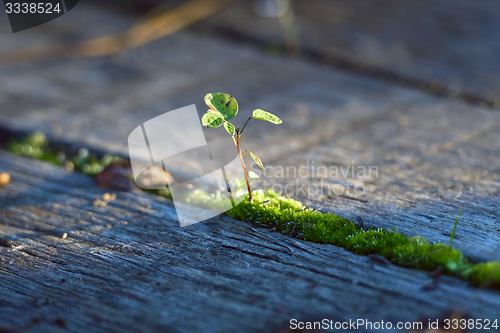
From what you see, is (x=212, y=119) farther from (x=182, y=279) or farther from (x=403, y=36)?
(x=403, y=36)

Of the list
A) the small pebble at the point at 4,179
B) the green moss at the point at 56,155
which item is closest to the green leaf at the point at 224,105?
the green moss at the point at 56,155

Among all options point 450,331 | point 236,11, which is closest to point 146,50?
point 236,11

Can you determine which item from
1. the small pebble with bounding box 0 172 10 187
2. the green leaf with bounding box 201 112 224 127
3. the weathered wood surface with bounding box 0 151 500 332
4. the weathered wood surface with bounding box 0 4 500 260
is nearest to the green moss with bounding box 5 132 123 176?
the weathered wood surface with bounding box 0 4 500 260

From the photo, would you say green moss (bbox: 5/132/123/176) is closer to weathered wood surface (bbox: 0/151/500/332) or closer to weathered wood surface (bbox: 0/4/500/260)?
Result: weathered wood surface (bbox: 0/4/500/260)

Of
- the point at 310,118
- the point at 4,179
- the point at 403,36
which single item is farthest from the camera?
the point at 403,36

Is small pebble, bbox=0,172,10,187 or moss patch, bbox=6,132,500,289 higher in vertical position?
small pebble, bbox=0,172,10,187

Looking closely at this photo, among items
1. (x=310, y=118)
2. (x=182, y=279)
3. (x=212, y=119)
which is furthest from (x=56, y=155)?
(x=310, y=118)
